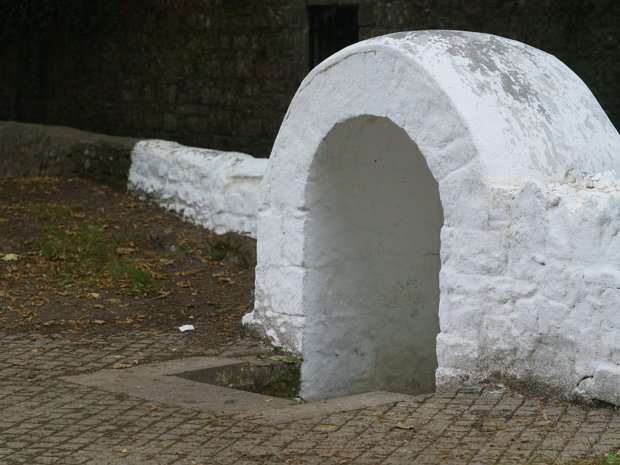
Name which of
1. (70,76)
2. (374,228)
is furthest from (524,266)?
(70,76)

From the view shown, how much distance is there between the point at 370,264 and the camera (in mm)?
7113

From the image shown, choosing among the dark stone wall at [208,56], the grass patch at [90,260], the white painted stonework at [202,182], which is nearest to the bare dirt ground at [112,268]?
the grass patch at [90,260]

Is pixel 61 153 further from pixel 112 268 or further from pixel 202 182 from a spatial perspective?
pixel 112 268

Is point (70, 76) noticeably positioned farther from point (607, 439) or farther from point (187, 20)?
point (607, 439)

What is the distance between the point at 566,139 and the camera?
5.67 meters

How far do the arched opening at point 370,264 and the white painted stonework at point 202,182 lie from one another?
7.54 feet

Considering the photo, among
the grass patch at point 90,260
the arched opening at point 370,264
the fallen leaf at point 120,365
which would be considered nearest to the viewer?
the fallen leaf at point 120,365

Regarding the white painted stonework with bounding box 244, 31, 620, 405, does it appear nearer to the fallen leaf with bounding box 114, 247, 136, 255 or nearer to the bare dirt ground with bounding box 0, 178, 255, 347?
the bare dirt ground with bounding box 0, 178, 255, 347

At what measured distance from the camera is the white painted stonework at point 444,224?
16.9 feet

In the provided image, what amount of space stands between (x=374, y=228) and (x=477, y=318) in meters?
1.65

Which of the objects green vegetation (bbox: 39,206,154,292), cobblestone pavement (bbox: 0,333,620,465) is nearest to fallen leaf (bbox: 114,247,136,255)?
green vegetation (bbox: 39,206,154,292)

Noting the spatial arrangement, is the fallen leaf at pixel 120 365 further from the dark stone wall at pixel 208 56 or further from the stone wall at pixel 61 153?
the dark stone wall at pixel 208 56

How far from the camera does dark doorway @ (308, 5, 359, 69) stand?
573 inches

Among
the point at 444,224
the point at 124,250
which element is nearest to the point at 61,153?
the point at 124,250
